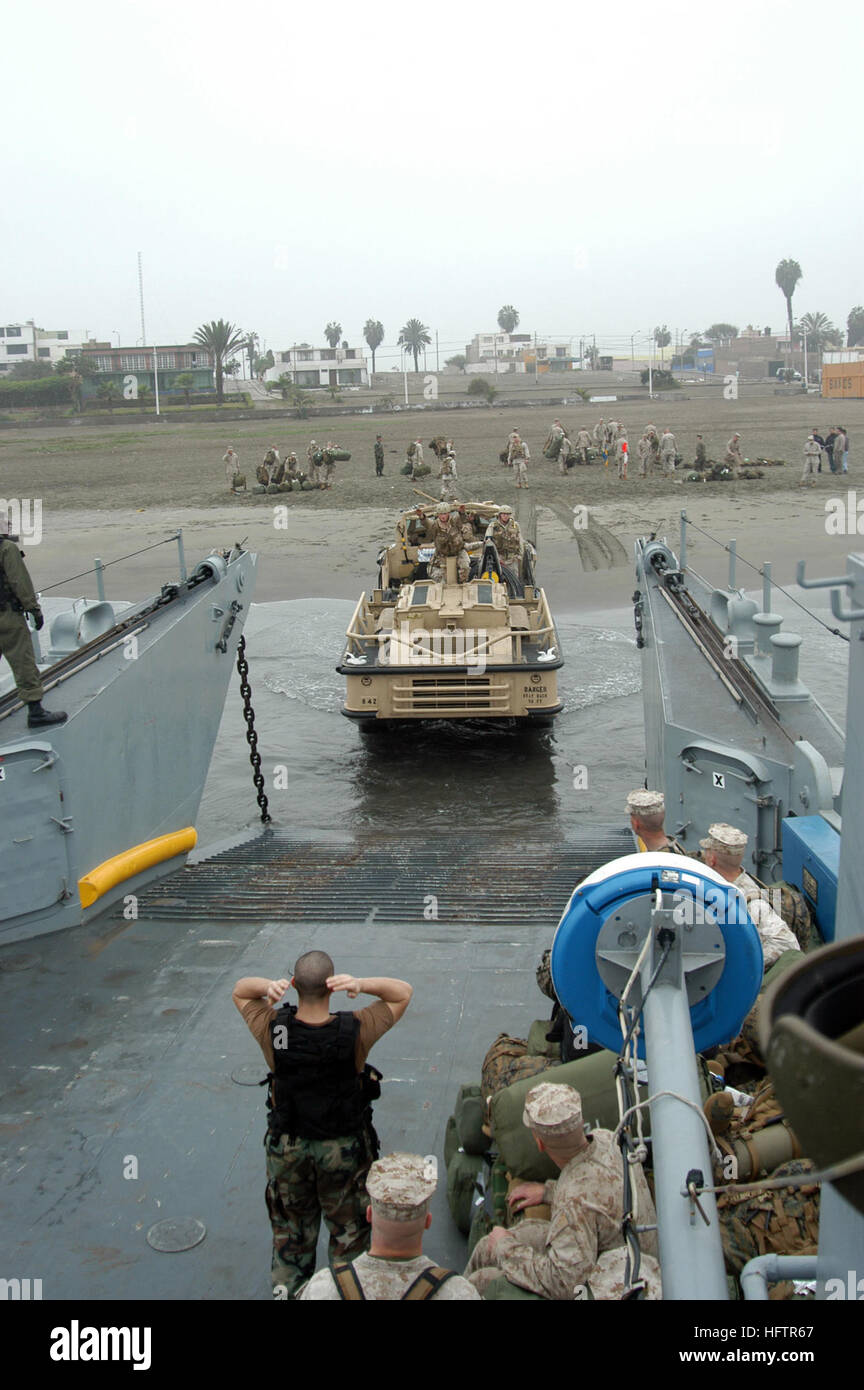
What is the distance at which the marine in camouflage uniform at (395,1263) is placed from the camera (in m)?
2.54

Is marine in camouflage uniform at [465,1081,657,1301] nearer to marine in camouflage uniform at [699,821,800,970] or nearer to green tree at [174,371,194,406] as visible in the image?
marine in camouflage uniform at [699,821,800,970]

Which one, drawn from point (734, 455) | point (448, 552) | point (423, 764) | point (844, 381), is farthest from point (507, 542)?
point (844, 381)

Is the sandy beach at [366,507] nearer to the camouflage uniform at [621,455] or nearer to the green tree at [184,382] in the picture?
the camouflage uniform at [621,455]

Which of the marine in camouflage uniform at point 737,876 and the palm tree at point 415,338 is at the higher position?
the palm tree at point 415,338

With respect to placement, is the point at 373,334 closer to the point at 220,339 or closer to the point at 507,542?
the point at 220,339

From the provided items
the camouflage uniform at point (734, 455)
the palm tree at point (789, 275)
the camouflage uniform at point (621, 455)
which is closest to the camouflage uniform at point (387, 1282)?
the camouflage uniform at point (734, 455)

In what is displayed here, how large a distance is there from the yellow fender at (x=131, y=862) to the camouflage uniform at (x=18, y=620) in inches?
44.3

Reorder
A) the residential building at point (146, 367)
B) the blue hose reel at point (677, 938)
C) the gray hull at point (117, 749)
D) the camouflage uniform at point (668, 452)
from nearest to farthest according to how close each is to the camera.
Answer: the blue hose reel at point (677, 938) → the gray hull at point (117, 749) → the camouflage uniform at point (668, 452) → the residential building at point (146, 367)

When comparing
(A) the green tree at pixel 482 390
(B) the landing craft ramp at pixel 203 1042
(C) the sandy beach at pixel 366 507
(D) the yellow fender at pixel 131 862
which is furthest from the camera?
(A) the green tree at pixel 482 390

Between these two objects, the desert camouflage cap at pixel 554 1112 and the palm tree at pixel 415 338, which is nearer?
the desert camouflage cap at pixel 554 1112

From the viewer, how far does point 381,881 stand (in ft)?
26.4
